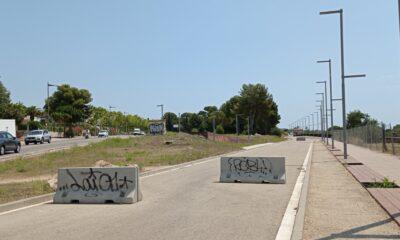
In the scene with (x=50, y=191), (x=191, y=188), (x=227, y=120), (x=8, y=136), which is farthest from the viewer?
(x=227, y=120)

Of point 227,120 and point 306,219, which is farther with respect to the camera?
point 227,120

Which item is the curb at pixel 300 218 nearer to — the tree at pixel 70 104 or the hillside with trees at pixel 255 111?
the tree at pixel 70 104

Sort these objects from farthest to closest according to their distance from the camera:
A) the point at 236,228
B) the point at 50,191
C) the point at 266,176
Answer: the point at 266,176
the point at 50,191
the point at 236,228

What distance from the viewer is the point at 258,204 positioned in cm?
1280

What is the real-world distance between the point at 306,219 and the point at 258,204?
2403 millimetres

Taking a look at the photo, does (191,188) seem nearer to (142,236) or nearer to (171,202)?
(171,202)

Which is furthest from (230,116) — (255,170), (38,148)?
(255,170)

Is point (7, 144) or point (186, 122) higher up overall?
point (186, 122)

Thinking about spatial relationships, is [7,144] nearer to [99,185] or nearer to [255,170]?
[255,170]

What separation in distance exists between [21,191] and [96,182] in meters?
2.67

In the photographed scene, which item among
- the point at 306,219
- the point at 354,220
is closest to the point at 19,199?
the point at 306,219

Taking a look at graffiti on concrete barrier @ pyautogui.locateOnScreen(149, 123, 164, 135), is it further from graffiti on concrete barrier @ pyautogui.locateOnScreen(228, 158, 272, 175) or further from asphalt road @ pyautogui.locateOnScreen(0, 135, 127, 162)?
graffiti on concrete barrier @ pyautogui.locateOnScreen(228, 158, 272, 175)

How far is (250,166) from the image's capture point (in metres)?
18.7

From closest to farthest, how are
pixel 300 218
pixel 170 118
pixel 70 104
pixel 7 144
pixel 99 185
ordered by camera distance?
pixel 300 218, pixel 99 185, pixel 7 144, pixel 70 104, pixel 170 118
